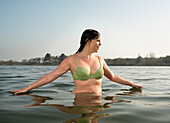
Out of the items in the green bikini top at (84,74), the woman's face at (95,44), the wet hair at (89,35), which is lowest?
the green bikini top at (84,74)

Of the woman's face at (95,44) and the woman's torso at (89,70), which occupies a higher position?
the woman's face at (95,44)

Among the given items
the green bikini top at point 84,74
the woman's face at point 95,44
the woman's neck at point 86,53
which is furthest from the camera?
the woman's neck at point 86,53

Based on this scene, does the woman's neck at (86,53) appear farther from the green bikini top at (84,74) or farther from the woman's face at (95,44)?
the green bikini top at (84,74)

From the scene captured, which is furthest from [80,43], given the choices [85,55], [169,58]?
[169,58]

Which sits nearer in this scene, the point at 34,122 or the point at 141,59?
the point at 34,122

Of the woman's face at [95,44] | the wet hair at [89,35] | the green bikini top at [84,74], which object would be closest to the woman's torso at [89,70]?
the green bikini top at [84,74]

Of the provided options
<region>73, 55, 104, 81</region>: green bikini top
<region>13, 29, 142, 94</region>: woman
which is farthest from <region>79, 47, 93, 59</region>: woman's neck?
<region>73, 55, 104, 81</region>: green bikini top

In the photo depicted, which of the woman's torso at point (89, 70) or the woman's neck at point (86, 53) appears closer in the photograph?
the woman's torso at point (89, 70)

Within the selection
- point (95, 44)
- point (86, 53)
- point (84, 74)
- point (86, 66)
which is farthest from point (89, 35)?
point (84, 74)

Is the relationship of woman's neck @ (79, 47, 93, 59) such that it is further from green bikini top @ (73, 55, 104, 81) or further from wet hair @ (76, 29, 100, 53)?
green bikini top @ (73, 55, 104, 81)

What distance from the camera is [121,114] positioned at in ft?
9.47

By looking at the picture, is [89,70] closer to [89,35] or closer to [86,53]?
[86,53]

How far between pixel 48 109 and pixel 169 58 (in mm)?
112732

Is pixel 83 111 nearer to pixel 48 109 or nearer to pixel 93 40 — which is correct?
pixel 48 109
